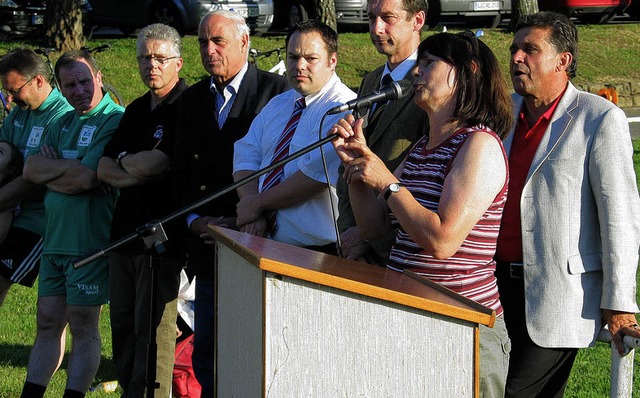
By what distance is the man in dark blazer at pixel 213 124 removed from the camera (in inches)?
216

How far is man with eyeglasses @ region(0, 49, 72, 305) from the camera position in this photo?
643 centimetres

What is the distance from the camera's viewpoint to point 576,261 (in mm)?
4027

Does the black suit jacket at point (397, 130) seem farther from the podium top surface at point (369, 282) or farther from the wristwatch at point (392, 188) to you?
the podium top surface at point (369, 282)

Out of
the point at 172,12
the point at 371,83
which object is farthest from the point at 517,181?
the point at 172,12

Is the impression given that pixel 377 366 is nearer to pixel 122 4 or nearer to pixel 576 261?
pixel 576 261

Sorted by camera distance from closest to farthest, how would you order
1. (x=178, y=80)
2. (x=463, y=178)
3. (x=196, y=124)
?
1. (x=463, y=178)
2. (x=196, y=124)
3. (x=178, y=80)

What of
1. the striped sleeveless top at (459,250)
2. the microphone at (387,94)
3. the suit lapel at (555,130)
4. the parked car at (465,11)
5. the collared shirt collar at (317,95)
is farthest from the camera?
the parked car at (465,11)

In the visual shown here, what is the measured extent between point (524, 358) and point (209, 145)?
2205 mm

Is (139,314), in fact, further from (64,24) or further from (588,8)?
(588,8)

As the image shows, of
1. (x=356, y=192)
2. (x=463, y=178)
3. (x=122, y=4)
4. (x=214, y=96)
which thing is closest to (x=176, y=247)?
(x=214, y=96)

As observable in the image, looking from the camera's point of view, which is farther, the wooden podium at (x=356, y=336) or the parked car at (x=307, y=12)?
the parked car at (x=307, y=12)

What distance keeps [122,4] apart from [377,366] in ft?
56.4

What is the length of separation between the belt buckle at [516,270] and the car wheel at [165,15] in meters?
15.2

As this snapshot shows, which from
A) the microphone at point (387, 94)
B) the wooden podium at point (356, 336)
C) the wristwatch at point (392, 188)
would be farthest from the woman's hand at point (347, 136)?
the wooden podium at point (356, 336)
